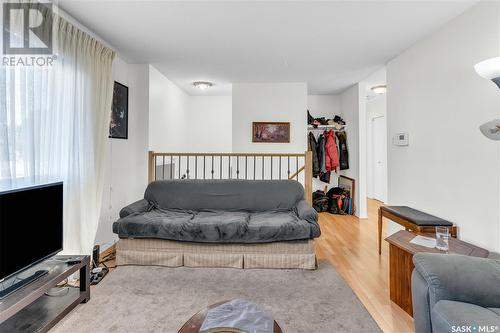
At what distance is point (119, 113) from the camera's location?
3213mm

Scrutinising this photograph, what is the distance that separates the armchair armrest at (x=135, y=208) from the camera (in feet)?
8.69

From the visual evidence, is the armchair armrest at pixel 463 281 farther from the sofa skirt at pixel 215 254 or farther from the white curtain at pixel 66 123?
the white curtain at pixel 66 123

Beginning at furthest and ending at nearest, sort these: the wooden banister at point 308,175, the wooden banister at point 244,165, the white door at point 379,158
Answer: the white door at point 379,158
the wooden banister at point 244,165
the wooden banister at point 308,175

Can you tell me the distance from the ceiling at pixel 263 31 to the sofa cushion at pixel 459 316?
2.19 metres

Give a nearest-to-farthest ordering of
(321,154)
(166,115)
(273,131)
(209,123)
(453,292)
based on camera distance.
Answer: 1. (453,292)
2. (166,115)
3. (273,131)
4. (321,154)
5. (209,123)

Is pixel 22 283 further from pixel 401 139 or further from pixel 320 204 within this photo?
pixel 320 204

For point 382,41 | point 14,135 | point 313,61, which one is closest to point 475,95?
point 382,41

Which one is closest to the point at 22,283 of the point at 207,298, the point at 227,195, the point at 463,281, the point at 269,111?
the point at 207,298

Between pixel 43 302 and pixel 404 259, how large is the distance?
264 centimetres

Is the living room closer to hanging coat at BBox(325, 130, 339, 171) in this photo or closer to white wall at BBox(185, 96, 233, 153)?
hanging coat at BBox(325, 130, 339, 171)

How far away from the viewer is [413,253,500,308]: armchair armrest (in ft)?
4.17

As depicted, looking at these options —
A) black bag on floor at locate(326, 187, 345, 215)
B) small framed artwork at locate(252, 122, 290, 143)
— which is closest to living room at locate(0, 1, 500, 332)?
black bag on floor at locate(326, 187, 345, 215)

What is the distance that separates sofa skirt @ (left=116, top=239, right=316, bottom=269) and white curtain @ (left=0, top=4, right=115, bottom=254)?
1.40 ft

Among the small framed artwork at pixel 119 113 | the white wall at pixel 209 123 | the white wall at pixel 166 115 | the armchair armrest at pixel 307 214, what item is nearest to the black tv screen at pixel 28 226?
the small framed artwork at pixel 119 113
